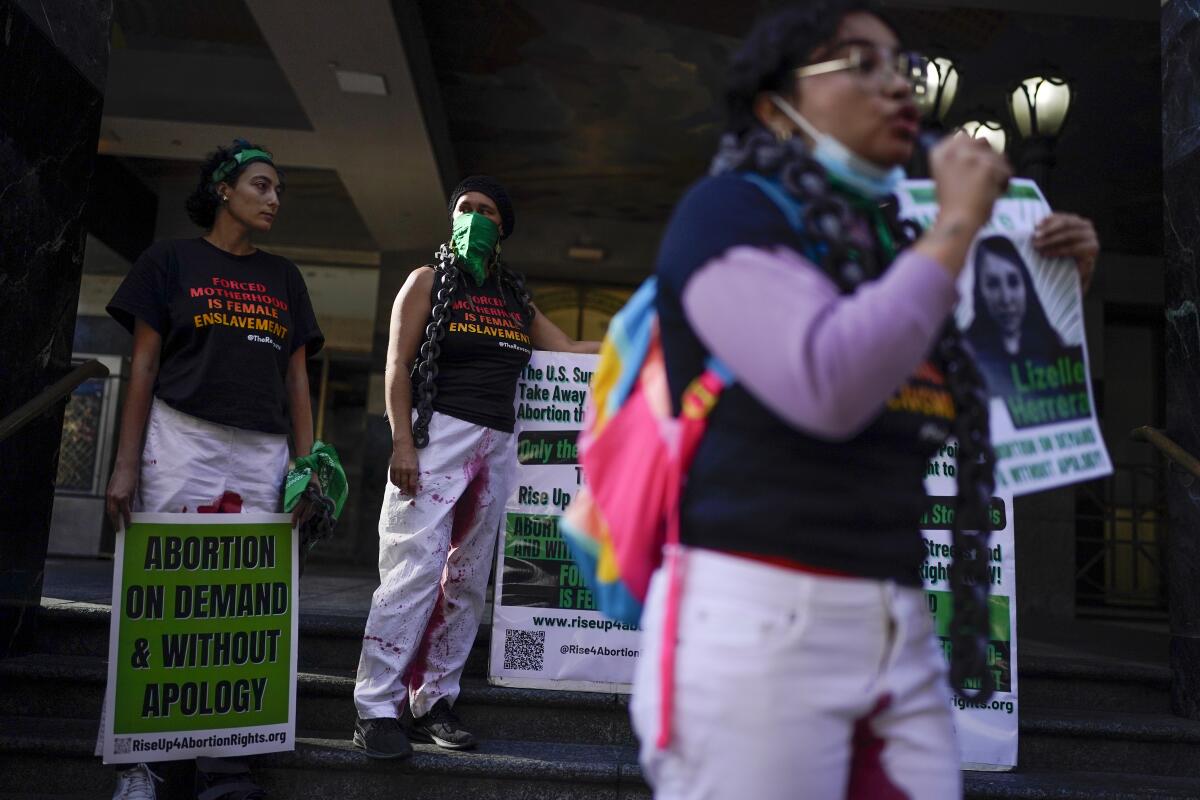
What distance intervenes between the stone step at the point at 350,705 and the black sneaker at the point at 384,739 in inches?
19.8

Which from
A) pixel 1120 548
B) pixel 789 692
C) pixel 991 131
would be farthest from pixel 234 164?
pixel 1120 548

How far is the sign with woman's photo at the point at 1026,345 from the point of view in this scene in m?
1.41

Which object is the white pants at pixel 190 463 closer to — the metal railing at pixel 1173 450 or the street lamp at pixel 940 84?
the metal railing at pixel 1173 450

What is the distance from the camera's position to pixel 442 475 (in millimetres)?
3500

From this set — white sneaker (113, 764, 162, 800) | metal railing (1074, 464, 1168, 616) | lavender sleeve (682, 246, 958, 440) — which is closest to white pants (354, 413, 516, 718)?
white sneaker (113, 764, 162, 800)

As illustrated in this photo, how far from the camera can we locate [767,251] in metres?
1.17

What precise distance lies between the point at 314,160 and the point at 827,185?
334 inches

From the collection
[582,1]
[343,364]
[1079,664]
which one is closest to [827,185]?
[1079,664]

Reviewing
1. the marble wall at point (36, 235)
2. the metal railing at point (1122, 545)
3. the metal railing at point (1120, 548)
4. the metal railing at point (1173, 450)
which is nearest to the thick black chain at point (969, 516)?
the metal railing at point (1173, 450)

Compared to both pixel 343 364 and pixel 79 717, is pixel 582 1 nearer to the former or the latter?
pixel 79 717

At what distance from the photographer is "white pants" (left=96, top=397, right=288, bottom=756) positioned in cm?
323

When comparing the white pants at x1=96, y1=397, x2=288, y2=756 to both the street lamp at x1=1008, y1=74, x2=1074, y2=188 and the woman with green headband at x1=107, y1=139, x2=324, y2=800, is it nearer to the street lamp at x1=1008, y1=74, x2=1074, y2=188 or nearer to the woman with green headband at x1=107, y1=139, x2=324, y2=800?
the woman with green headband at x1=107, y1=139, x2=324, y2=800

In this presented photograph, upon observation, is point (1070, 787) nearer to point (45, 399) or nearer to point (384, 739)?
point (384, 739)

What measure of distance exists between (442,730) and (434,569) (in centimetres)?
59
